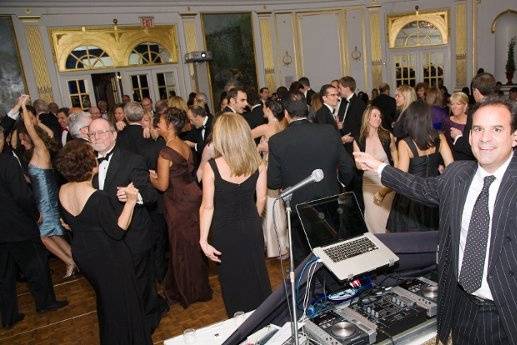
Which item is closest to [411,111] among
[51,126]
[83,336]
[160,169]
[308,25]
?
[160,169]

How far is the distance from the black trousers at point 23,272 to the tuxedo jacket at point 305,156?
2.23 meters

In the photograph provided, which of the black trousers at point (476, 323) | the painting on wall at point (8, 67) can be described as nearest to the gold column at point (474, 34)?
the painting on wall at point (8, 67)

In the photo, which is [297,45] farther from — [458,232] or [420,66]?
[458,232]

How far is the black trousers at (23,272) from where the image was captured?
3.61 meters

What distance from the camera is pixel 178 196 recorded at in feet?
11.6

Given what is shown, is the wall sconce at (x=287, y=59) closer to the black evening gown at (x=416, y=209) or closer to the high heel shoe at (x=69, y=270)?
the high heel shoe at (x=69, y=270)

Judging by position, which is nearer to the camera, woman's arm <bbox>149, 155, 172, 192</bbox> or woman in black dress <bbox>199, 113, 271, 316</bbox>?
woman in black dress <bbox>199, 113, 271, 316</bbox>

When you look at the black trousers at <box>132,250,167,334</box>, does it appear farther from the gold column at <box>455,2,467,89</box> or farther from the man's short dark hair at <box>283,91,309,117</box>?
the gold column at <box>455,2,467,89</box>

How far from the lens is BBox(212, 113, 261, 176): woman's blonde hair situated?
2.70m

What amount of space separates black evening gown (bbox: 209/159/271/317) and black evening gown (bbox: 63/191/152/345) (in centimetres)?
62

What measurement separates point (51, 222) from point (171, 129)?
197 centimetres

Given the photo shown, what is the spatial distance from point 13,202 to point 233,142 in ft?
7.11

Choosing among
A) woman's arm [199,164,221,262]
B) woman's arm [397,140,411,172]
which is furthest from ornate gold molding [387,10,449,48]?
woman's arm [199,164,221,262]

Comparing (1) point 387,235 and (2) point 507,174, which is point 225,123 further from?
(2) point 507,174
